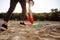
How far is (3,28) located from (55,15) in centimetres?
747

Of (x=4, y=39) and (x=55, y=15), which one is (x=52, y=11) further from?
(x=4, y=39)

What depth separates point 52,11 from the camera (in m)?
11.6

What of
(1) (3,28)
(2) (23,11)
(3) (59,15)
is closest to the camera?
(1) (3,28)

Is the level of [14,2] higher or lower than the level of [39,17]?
higher

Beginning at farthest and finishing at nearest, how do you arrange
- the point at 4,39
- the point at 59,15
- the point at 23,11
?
the point at 59,15 → the point at 23,11 → the point at 4,39

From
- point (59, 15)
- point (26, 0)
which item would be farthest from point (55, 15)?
point (26, 0)

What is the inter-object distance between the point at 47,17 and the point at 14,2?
7470 millimetres

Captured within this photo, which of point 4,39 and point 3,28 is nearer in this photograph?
point 4,39

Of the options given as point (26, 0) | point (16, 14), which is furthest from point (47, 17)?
point (26, 0)

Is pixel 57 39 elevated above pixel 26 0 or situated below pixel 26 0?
below

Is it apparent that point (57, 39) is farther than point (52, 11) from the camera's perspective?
No

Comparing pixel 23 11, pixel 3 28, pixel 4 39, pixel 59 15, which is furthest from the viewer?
pixel 59 15

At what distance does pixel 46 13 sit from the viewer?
12148 mm

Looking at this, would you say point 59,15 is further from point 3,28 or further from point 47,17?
point 3,28
